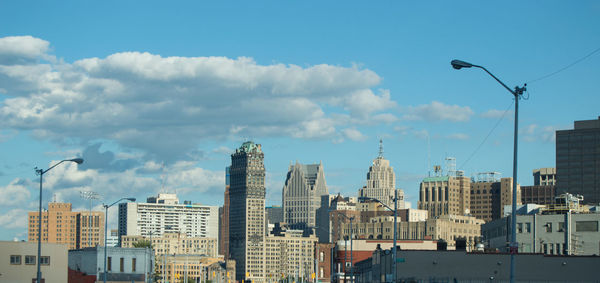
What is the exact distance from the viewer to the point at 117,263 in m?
143

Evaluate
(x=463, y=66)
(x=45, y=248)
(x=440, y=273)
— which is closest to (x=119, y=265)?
(x=45, y=248)

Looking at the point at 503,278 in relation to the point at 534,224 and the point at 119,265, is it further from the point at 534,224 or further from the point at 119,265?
the point at 119,265

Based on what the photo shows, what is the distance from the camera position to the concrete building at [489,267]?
7488 cm

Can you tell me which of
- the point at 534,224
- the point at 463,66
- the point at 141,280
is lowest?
the point at 141,280

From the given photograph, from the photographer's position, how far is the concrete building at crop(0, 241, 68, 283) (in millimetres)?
102319

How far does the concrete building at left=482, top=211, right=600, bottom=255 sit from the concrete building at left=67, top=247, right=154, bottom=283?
180ft

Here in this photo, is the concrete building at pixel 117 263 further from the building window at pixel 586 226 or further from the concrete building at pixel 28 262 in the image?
the building window at pixel 586 226

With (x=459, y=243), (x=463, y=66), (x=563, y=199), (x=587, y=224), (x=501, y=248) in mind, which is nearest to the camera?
(x=463, y=66)

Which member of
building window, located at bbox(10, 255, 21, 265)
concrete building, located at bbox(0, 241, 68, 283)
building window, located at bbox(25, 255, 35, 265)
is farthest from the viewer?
building window, located at bbox(25, 255, 35, 265)

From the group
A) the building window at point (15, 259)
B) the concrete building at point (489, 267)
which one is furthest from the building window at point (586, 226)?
the building window at point (15, 259)

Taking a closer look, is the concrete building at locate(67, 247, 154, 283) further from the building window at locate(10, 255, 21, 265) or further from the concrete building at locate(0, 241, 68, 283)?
the building window at locate(10, 255, 21, 265)

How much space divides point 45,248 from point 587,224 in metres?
61.7

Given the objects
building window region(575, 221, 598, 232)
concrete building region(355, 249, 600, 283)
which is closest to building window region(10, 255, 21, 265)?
concrete building region(355, 249, 600, 283)

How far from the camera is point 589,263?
246ft
